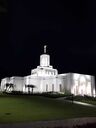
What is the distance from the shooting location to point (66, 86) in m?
72.4

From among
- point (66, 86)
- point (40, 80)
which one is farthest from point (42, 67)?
point (66, 86)

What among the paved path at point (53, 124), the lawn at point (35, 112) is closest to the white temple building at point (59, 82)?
the lawn at point (35, 112)

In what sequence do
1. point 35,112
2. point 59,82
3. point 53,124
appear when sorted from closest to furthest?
point 53,124
point 35,112
point 59,82

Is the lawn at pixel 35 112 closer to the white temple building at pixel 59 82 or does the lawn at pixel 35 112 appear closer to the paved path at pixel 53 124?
the paved path at pixel 53 124

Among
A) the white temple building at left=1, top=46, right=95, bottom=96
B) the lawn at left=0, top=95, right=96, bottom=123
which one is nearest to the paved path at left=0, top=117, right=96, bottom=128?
the lawn at left=0, top=95, right=96, bottom=123

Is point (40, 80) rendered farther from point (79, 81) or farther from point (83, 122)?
point (83, 122)

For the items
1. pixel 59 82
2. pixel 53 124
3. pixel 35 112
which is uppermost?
pixel 59 82

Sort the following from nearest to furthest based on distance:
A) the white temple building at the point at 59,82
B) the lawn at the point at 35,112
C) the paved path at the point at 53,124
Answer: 1. the paved path at the point at 53,124
2. the lawn at the point at 35,112
3. the white temple building at the point at 59,82

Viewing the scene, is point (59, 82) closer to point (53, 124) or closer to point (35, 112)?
point (35, 112)

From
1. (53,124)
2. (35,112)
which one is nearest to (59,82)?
(35,112)

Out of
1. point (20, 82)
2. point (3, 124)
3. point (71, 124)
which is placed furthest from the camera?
point (20, 82)

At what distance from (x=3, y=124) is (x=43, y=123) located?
2550mm

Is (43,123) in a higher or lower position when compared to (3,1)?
lower

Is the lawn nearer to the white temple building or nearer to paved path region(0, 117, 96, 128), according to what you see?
paved path region(0, 117, 96, 128)
